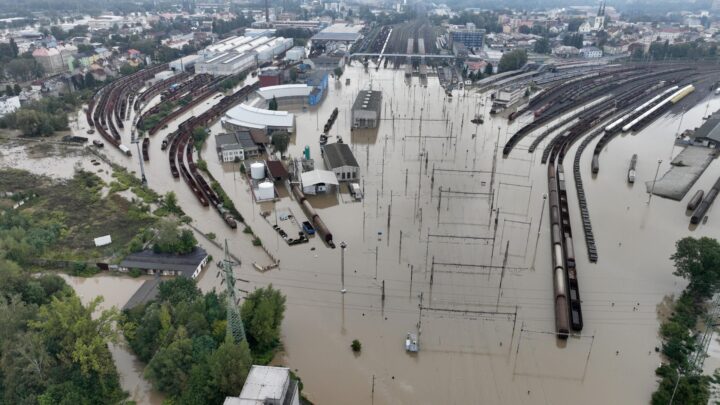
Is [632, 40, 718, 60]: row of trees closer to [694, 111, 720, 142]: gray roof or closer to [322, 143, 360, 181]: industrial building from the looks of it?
[694, 111, 720, 142]: gray roof

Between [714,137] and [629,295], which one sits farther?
[714,137]

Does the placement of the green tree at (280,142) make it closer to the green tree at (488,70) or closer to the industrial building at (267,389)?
the industrial building at (267,389)

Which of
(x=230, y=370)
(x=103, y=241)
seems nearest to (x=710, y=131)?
(x=230, y=370)

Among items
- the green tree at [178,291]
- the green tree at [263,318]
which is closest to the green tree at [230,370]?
the green tree at [263,318]

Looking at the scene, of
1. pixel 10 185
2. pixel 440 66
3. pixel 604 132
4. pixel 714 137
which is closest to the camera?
pixel 10 185

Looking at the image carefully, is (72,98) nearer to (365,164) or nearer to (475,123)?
(365,164)

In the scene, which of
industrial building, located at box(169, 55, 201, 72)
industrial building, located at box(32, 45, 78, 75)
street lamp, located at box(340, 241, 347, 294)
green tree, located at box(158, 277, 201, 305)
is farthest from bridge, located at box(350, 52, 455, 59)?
green tree, located at box(158, 277, 201, 305)

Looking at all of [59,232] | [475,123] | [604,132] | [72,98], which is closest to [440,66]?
[475,123]
